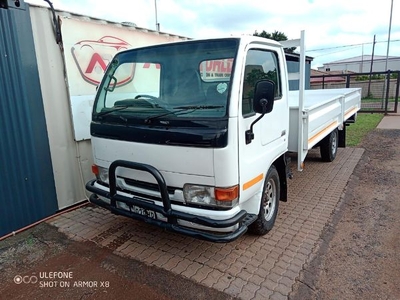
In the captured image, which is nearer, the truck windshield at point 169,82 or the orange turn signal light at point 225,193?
the orange turn signal light at point 225,193

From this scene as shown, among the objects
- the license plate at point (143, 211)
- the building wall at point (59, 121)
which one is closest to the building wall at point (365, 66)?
the building wall at point (59, 121)

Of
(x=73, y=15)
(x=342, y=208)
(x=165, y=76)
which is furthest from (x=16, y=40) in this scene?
(x=342, y=208)

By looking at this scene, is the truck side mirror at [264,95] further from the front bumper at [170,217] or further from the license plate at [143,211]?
the license plate at [143,211]

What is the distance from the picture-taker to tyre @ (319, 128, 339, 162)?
6.30 metres

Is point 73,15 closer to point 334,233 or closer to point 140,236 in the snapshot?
point 140,236

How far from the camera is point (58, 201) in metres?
4.33

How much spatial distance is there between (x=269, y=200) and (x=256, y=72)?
5.05 feet

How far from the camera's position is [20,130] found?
3744mm

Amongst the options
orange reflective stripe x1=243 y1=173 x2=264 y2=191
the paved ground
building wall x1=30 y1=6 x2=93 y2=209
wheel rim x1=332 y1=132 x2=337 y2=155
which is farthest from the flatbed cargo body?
building wall x1=30 y1=6 x2=93 y2=209

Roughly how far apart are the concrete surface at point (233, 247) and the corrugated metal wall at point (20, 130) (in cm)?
52

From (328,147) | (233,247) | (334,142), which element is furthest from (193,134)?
(334,142)

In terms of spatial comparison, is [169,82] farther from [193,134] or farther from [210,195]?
[210,195]

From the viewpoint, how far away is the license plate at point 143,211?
2805 mm

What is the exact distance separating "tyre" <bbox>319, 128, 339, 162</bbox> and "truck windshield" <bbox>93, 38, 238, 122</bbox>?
4.27 meters
